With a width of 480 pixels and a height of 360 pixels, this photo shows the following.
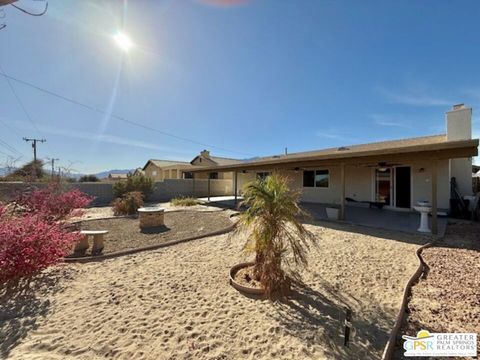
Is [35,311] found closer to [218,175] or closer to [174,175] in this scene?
[218,175]

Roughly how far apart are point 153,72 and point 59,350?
1004 cm

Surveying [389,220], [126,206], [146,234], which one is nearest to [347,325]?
[146,234]

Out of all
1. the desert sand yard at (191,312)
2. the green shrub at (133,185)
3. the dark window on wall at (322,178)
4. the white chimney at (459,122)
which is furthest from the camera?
the green shrub at (133,185)

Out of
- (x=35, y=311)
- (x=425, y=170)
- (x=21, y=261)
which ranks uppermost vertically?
(x=425, y=170)

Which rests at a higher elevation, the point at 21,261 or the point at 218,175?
the point at 218,175

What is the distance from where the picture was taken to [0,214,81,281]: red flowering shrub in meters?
3.71

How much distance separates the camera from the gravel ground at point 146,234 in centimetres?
641

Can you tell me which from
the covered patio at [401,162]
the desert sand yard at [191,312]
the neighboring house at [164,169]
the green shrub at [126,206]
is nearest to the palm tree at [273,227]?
the desert sand yard at [191,312]

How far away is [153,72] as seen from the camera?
9.83 meters

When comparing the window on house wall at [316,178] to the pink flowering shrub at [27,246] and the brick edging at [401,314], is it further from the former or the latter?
the pink flowering shrub at [27,246]

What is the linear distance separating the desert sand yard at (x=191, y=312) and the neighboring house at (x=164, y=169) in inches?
912

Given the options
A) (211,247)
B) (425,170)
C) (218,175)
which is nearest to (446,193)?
(425,170)

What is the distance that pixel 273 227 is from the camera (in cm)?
346

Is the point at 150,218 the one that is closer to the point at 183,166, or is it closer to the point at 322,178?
the point at 322,178
